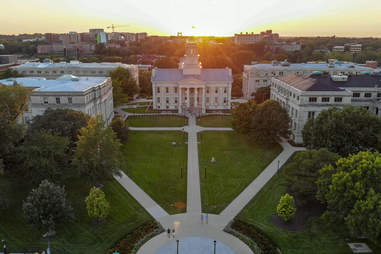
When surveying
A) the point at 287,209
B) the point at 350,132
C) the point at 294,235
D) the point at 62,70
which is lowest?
the point at 294,235

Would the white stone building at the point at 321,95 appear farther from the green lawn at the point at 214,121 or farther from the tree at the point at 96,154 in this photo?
the tree at the point at 96,154

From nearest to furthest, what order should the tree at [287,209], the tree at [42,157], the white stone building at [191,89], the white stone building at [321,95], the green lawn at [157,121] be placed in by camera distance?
the tree at [287,209] < the tree at [42,157] < the white stone building at [321,95] < the green lawn at [157,121] < the white stone building at [191,89]

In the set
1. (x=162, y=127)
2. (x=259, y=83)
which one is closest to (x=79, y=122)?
(x=162, y=127)

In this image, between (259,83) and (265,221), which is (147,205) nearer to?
(265,221)

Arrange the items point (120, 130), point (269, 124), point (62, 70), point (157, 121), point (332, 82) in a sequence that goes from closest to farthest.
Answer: point (269, 124)
point (120, 130)
point (332, 82)
point (157, 121)
point (62, 70)

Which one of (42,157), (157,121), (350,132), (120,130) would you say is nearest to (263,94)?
(157,121)

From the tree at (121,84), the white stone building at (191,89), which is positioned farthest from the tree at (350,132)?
the tree at (121,84)

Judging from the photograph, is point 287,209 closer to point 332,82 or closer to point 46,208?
point 46,208
